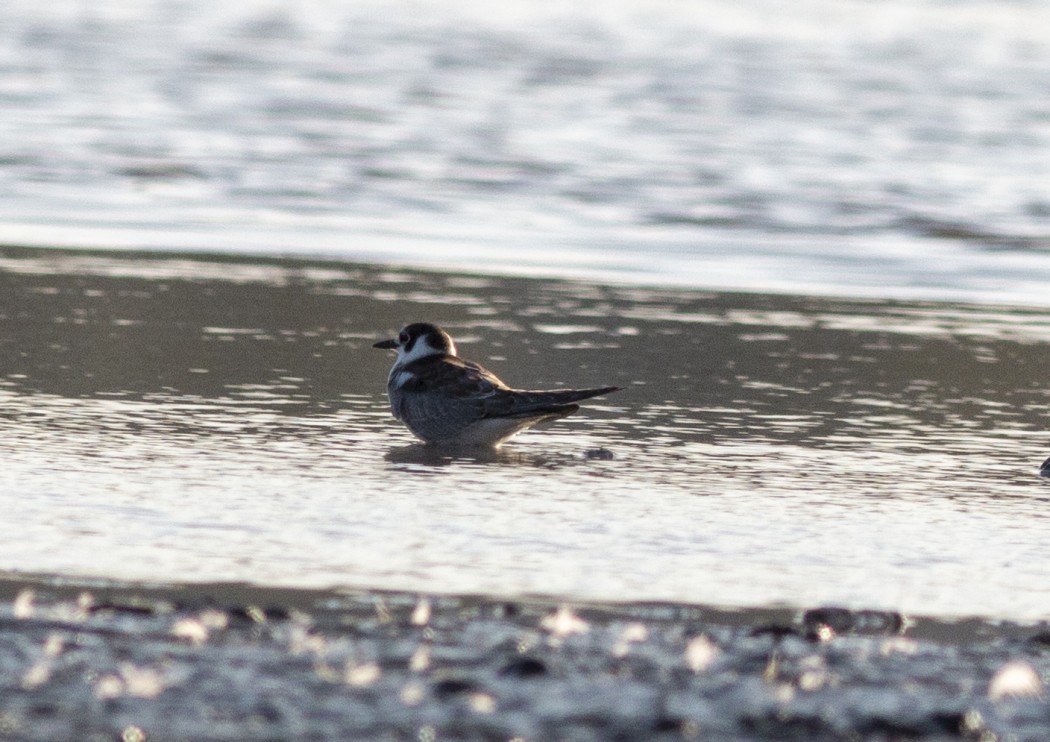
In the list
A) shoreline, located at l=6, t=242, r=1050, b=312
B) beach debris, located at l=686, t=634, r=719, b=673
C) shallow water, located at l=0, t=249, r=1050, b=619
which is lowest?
beach debris, located at l=686, t=634, r=719, b=673

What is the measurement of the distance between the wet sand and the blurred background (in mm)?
6624

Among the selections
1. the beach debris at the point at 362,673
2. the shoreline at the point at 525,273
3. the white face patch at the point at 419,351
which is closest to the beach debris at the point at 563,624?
the beach debris at the point at 362,673

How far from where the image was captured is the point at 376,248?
41.1ft

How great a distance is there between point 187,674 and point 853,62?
23.3m

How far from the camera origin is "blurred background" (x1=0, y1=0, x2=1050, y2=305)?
501 inches

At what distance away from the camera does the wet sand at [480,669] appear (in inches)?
163

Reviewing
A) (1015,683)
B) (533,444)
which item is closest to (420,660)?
(1015,683)

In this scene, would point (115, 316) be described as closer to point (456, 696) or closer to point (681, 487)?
point (681, 487)

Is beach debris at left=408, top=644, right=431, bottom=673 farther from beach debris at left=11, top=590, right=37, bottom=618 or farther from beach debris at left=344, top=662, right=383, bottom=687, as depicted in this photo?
beach debris at left=11, top=590, right=37, bottom=618

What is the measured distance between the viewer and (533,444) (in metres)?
7.86

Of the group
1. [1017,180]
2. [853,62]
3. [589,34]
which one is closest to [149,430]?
[1017,180]

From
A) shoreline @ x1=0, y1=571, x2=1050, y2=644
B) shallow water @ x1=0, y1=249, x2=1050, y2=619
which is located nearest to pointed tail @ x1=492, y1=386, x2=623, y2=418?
shallow water @ x1=0, y1=249, x2=1050, y2=619

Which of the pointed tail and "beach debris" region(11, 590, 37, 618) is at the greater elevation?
the pointed tail

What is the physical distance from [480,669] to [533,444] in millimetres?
3352
